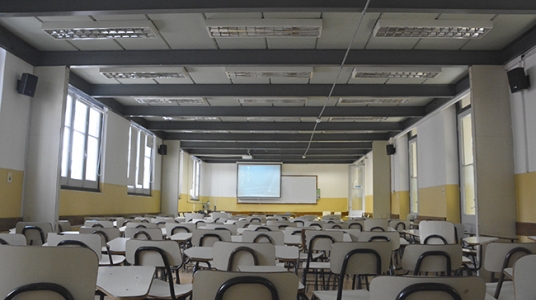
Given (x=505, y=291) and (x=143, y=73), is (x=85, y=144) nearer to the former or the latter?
(x=143, y=73)

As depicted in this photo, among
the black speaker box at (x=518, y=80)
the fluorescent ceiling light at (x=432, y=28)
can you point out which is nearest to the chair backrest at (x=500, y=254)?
the fluorescent ceiling light at (x=432, y=28)

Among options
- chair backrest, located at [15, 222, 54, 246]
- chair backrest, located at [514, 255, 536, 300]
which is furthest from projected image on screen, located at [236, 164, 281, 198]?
chair backrest, located at [514, 255, 536, 300]

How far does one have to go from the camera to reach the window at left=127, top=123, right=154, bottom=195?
492 inches

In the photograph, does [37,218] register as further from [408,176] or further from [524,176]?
[408,176]

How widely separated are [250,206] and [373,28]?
17589 mm

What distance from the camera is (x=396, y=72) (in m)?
7.98

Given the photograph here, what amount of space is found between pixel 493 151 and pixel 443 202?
3425 mm

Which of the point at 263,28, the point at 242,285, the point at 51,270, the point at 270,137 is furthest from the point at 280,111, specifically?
the point at 51,270

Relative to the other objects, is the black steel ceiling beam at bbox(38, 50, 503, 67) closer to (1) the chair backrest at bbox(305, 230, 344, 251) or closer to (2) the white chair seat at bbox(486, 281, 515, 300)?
(1) the chair backrest at bbox(305, 230, 344, 251)

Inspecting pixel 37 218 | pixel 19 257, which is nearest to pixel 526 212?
pixel 19 257

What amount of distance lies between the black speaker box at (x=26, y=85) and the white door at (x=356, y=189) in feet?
51.8

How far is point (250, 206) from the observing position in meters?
23.2

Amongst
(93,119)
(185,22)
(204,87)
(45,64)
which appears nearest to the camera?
(185,22)

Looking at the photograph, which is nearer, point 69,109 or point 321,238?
point 321,238
